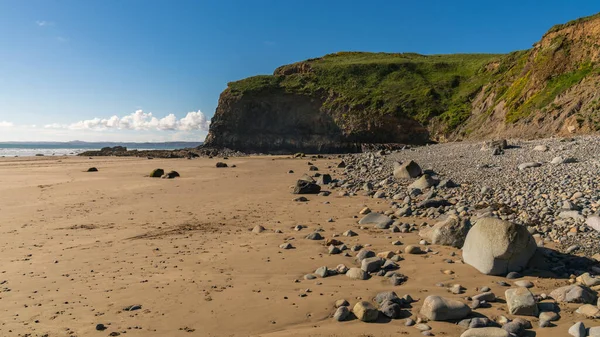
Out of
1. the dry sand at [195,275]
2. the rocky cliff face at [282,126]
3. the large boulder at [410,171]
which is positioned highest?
the rocky cliff face at [282,126]

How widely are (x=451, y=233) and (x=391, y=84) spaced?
56034 millimetres

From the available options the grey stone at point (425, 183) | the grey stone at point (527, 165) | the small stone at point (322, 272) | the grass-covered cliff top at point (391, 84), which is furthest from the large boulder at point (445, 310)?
the grass-covered cliff top at point (391, 84)

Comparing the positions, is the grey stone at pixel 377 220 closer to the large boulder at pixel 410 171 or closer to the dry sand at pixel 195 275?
the dry sand at pixel 195 275

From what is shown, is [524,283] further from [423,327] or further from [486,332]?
[423,327]

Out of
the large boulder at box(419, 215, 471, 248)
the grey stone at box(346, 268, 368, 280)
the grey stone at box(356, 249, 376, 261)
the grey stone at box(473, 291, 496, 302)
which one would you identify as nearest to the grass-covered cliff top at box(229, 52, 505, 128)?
the large boulder at box(419, 215, 471, 248)

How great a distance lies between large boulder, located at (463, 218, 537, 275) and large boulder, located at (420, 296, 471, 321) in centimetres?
150

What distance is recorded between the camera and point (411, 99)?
54.3 meters

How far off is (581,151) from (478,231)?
10.9 metres

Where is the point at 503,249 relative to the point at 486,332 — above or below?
above

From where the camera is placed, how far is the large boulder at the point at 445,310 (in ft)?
14.4

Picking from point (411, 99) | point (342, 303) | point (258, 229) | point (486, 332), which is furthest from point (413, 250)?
point (411, 99)

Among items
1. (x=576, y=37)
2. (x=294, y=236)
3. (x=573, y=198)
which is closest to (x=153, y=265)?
(x=294, y=236)

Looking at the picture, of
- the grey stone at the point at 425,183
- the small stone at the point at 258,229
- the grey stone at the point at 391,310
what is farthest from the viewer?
the grey stone at the point at 425,183

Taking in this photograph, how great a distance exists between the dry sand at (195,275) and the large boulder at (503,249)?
0.85ft
